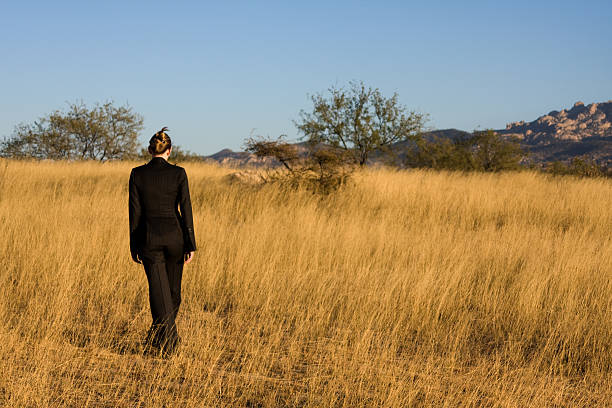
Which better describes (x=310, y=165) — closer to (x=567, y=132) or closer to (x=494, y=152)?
(x=494, y=152)

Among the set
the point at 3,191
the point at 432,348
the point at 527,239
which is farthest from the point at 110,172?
the point at 432,348

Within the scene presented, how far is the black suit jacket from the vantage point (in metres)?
3.89

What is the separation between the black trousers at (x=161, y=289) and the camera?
12.8 ft

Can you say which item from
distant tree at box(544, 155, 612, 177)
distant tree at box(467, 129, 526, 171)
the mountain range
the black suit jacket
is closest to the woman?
the black suit jacket

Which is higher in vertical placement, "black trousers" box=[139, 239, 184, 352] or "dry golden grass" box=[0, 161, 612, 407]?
"black trousers" box=[139, 239, 184, 352]

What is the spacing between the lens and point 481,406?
127 inches

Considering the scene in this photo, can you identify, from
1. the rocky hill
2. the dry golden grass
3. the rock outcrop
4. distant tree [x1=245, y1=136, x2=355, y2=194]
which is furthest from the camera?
the rock outcrop

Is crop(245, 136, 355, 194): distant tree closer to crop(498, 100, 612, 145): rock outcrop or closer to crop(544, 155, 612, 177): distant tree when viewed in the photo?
crop(544, 155, 612, 177): distant tree

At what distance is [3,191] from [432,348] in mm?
A: 11641

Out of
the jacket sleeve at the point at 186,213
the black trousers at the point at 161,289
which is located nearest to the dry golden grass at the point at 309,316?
the black trousers at the point at 161,289

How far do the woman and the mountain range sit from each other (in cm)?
9725

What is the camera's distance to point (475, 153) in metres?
28.8

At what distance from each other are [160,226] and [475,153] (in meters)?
27.5

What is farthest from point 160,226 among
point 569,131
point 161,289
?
point 569,131
